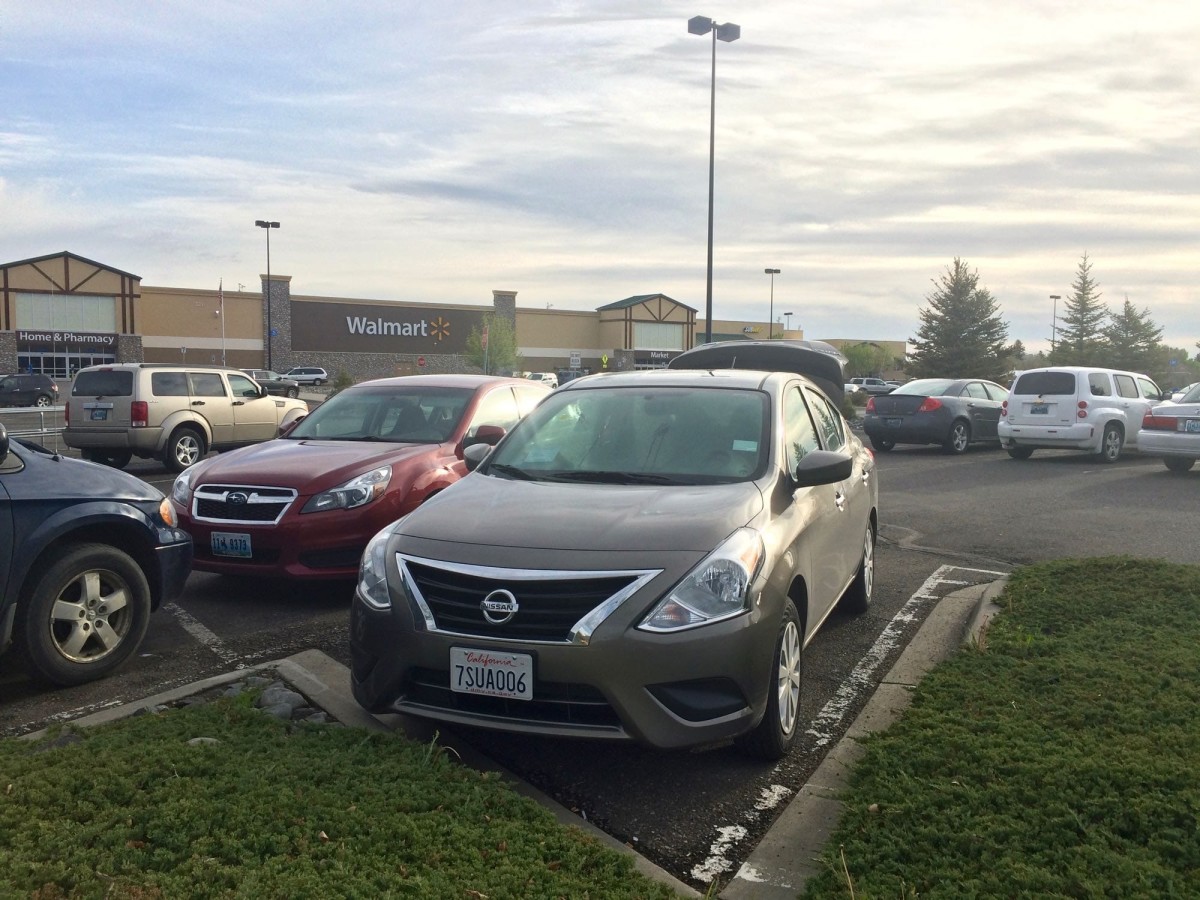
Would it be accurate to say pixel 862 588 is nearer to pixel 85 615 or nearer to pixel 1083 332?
pixel 85 615

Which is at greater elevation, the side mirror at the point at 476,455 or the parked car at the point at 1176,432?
the side mirror at the point at 476,455

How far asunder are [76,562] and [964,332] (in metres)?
50.2

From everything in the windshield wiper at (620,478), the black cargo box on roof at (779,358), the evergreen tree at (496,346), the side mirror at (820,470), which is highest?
the evergreen tree at (496,346)

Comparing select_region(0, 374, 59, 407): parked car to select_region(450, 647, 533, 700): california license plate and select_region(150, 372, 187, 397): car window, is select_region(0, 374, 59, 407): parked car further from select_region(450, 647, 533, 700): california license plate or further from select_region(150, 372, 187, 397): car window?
select_region(450, 647, 533, 700): california license plate

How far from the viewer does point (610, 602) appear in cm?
384

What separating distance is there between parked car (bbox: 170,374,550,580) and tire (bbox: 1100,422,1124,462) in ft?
43.4

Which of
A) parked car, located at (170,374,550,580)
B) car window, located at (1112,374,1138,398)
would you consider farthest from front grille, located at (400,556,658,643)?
car window, located at (1112,374,1138,398)

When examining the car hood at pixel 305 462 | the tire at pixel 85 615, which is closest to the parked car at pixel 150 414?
the car hood at pixel 305 462

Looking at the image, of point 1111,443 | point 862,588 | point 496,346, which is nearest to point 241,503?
point 862,588

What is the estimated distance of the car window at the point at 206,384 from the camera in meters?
17.5

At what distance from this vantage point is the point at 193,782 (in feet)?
11.5

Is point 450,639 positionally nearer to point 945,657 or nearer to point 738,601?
point 738,601

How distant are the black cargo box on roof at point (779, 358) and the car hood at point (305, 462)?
4760 mm

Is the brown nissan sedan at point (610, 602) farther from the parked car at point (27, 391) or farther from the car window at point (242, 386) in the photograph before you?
the parked car at point (27, 391)
